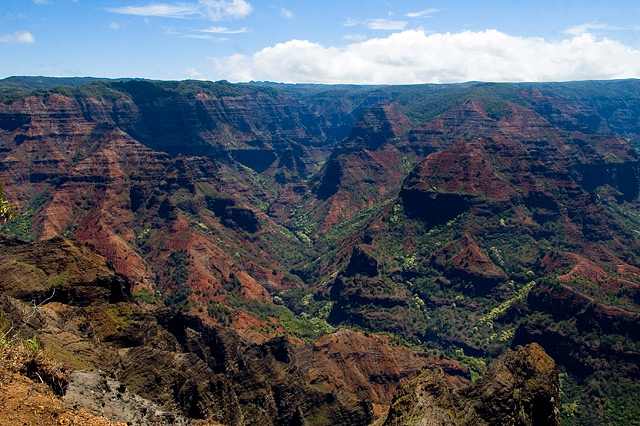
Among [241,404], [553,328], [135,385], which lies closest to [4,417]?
[135,385]

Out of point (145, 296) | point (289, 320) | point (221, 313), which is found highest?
point (145, 296)

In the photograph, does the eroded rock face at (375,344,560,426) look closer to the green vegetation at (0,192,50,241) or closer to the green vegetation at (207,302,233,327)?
the green vegetation at (207,302,233,327)

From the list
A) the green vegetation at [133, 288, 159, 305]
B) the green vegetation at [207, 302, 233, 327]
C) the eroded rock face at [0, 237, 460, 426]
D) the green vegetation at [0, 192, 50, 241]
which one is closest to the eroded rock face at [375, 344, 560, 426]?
the eroded rock face at [0, 237, 460, 426]

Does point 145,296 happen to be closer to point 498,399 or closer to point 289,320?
point 289,320

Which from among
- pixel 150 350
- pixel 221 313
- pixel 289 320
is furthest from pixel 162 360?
pixel 289 320

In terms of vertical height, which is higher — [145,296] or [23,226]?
[23,226]

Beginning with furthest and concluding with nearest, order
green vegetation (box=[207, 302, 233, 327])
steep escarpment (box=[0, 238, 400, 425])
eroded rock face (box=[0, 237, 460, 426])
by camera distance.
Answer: green vegetation (box=[207, 302, 233, 327]) < steep escarpment (box=[0, 238, 400, 425]) < eroded rock face (box=[0, 237, 460, 426])

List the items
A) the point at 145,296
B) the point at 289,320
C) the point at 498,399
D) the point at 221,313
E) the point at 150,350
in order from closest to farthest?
the point at 498,399 < the point at 150,350 < the point at 221,313 < the point at 145,296 < the point at 289,320

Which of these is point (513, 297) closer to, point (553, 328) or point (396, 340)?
point (553, 328)

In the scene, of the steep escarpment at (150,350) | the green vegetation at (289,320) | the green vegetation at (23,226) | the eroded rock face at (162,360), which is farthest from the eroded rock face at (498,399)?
the green vegetation at (23,226)
